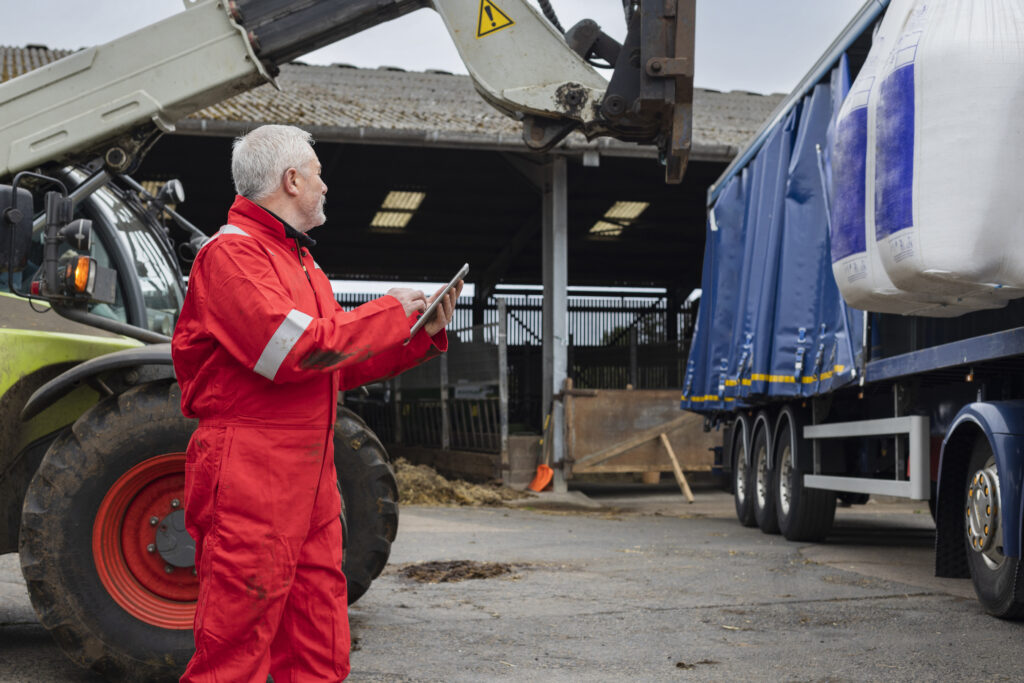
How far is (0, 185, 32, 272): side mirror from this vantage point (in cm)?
379

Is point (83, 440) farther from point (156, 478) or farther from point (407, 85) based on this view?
point (407, 85)

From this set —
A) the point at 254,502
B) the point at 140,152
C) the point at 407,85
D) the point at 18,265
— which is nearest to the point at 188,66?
the point at 140,152

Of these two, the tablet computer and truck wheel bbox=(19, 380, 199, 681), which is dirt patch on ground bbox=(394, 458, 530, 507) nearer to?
truck wheel bbox=(19, 380, 199, 681)

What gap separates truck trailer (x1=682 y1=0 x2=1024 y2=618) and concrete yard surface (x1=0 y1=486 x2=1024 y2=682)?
0.50 m

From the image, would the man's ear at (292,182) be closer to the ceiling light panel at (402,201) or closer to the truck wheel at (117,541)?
the truck wheel at (117,541)

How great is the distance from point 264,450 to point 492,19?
9.09 ft

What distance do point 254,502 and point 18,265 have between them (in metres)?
1.66

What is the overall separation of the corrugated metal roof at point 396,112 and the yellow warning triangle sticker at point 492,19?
23.0 feet

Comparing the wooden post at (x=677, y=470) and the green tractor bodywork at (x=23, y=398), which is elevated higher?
the green tractor bodywork at (x=23, y=398)

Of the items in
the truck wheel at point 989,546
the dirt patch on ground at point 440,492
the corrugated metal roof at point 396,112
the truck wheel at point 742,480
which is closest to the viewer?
the truck wheel at point 989,546

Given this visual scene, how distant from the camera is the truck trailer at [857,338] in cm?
501

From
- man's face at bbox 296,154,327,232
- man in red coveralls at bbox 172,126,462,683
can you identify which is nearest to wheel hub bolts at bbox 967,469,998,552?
man in red coveralls at bbox 172,126,462,683

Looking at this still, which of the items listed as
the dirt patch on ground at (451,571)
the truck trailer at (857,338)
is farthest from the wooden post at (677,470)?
the dirt patch on ground at (451,571)

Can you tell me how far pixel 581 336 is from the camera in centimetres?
2636
